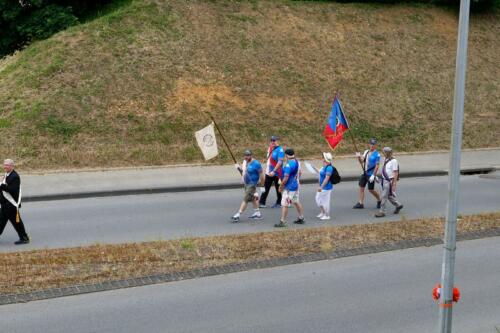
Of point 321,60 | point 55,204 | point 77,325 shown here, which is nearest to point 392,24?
point 321,60

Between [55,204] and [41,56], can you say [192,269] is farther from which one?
[41,56]

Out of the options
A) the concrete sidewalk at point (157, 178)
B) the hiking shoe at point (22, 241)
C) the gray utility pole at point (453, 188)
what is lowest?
the concrete sidewalk at point (157, 178)

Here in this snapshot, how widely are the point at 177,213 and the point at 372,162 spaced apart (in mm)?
4402

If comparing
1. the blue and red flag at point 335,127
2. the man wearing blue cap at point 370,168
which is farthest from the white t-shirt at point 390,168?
the blue and red flag at point 335,127

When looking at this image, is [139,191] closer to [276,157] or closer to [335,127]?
[276,157]

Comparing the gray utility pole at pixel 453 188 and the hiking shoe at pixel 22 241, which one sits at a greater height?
the gray utility pole at pixel 453 188

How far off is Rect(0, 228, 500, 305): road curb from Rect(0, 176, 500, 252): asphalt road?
2185 millimetres

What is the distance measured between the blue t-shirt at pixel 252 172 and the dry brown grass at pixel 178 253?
164 cm

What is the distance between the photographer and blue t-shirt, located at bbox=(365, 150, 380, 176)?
659 inches

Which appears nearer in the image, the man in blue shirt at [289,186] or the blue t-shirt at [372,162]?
the man in blue shirt at [289,186]

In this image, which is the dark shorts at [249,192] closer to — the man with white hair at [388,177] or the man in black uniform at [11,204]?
the man with white hair at [388,177]

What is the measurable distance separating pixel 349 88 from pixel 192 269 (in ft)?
55.8

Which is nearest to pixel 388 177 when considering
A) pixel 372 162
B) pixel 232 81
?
pixel 372 162

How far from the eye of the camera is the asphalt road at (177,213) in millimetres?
14383
